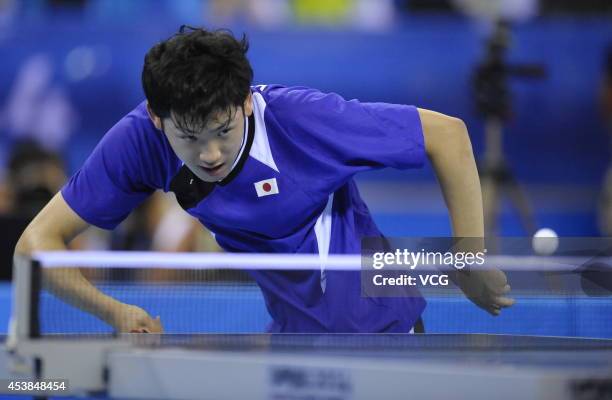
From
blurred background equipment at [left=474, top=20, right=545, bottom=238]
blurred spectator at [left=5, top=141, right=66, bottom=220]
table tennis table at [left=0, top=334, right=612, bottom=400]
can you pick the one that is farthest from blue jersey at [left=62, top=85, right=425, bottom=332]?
blurred background equipment at [left=474, top=20, right=545, bottom=238]

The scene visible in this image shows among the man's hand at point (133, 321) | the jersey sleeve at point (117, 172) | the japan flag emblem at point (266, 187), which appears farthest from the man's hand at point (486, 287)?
the jersey sleeve at point (117, 172)

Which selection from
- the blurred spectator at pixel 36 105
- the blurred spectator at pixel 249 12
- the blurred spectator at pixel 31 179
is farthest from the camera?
the blurred spectator at pixel 249 12

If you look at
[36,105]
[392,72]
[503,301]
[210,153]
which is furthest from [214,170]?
[36,105]

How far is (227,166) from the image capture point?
2195mm

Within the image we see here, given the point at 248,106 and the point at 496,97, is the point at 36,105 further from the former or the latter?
the point at 248,106

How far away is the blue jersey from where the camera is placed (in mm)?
2205

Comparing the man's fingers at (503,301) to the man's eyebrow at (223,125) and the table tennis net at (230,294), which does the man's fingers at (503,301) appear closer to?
the table tennis net at (230,294)

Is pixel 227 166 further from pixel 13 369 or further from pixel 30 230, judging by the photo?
pixel 13 369

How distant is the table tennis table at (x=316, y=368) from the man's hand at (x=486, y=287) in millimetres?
147

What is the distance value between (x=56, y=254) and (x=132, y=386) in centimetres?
38

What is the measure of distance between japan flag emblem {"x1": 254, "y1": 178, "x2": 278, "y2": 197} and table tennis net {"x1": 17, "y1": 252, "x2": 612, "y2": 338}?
209 mm

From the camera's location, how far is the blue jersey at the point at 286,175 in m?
2.21

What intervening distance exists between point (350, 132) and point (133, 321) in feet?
2.00

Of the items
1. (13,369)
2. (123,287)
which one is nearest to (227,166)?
(123,287)
